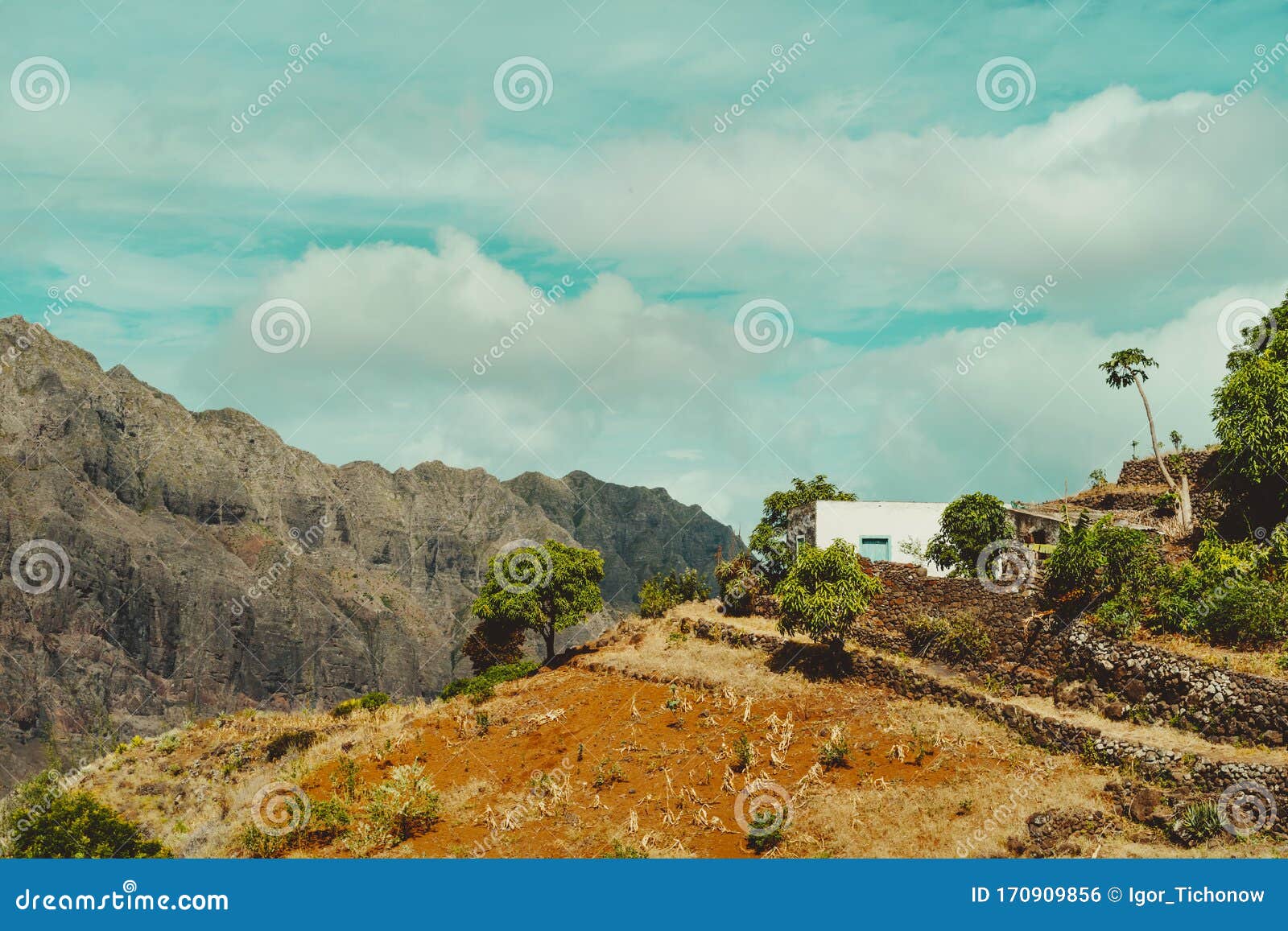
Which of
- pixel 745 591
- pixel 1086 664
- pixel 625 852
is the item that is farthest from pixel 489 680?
pixel 1086 664

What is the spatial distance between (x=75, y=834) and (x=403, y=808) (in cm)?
795

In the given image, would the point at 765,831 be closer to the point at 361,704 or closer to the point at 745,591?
the point at 745,591

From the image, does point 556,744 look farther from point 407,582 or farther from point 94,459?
point 407,582

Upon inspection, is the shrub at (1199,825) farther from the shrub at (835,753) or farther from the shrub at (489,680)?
the shrub at (489,680)

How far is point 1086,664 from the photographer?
79.5 ft

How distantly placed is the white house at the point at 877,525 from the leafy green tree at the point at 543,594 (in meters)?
10.9

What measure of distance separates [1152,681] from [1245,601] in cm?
294

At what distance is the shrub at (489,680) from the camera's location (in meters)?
37.0

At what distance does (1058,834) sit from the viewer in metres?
18.1

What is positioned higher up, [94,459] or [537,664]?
[94,459]

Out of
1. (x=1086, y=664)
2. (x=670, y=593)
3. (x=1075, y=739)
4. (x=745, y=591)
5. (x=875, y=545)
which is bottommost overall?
(x=1075, y=739)

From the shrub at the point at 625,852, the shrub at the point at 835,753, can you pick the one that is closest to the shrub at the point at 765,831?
the shrub at the point at 625,852

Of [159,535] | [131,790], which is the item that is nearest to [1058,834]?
[131,790]

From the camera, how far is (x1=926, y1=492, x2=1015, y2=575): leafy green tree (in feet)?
126
